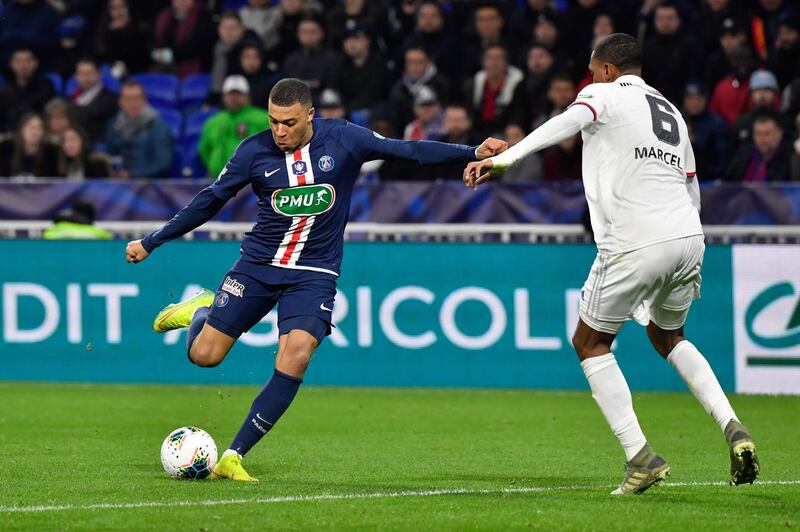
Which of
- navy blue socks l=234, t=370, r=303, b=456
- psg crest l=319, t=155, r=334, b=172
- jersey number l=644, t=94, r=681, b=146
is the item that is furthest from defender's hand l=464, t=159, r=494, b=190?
navy blue socks l=234, t=370, r=303, b=456

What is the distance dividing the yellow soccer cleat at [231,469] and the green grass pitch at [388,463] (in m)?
0.13

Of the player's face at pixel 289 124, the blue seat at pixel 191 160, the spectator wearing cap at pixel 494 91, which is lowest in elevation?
the blue seat at pixel 191 160

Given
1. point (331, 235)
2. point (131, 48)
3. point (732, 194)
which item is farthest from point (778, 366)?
point (131, 48)

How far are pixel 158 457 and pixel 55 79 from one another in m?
11.2

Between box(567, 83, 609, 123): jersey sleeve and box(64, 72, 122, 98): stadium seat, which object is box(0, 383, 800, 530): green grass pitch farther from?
box(64, 72, 122, 98): stadium seat

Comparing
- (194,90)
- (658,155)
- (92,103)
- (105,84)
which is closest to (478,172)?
(658,155)

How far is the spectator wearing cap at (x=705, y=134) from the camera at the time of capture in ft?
51.2

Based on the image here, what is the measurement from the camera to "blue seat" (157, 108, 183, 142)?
17.7 metres

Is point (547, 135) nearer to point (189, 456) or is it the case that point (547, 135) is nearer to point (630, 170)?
point (630, 170)

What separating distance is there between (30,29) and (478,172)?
1359 cm

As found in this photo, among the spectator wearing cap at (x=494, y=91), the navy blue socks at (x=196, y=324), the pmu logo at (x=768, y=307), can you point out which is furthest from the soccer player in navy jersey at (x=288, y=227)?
the spectator wearing cap at (x=494, y=91)

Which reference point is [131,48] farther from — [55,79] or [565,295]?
[565,295]

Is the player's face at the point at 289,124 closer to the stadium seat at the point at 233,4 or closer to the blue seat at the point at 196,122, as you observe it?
the blue seat at the point at 196,122

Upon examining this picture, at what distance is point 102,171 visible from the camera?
651 inches
